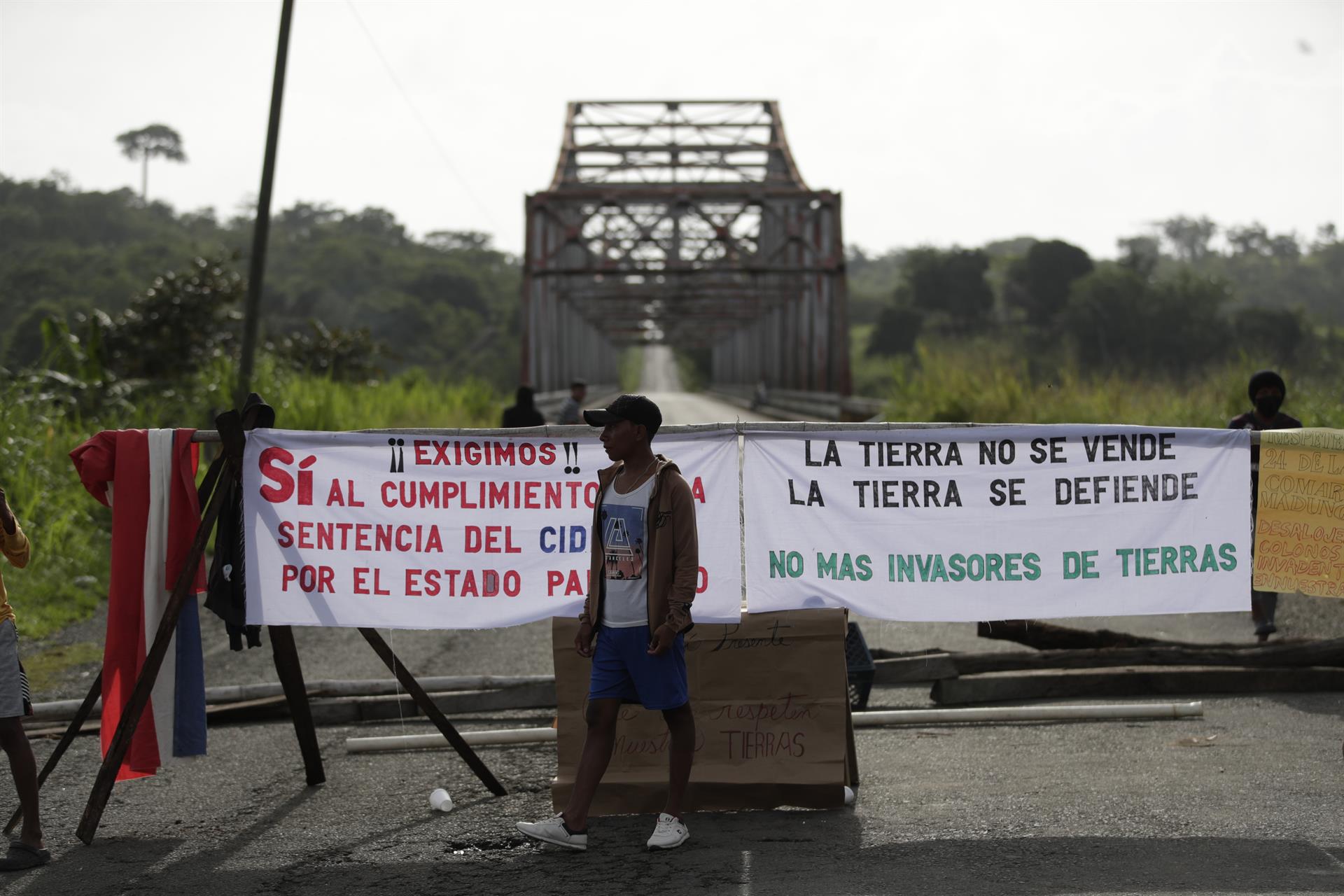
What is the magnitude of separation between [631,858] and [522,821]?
1.52 feet

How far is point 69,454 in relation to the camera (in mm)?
7066

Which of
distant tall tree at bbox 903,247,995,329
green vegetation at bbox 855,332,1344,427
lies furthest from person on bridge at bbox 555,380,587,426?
distant tall tree at bbox 903,247,995,329

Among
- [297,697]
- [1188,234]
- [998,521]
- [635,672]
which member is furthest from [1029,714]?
[1188,234]

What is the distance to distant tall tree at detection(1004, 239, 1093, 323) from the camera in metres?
84.8

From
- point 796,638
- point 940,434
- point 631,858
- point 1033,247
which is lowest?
point 631,858

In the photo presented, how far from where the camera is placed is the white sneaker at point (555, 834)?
484 cm

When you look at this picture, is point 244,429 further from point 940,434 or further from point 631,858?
point 940,434

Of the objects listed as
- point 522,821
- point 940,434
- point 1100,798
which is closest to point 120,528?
point 522,821

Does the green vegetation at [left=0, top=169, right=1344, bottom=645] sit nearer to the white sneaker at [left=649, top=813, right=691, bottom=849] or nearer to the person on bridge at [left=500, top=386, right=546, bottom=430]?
the person on bridge at [left=500, top=386, right=546, bottom=430]

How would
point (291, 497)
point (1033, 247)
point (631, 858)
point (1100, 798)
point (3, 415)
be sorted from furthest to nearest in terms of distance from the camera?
point (1033, 247) → point (3, 415) → point (291, 497) → point (1100, 798) → point (631, 858)

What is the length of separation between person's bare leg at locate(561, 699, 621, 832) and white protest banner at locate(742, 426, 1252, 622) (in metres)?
1.02

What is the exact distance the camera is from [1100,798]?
17.8 feet

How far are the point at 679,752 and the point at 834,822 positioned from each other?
71 cm

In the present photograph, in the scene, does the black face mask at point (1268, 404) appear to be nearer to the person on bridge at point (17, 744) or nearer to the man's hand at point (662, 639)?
the man's hand at point (662, 639)
